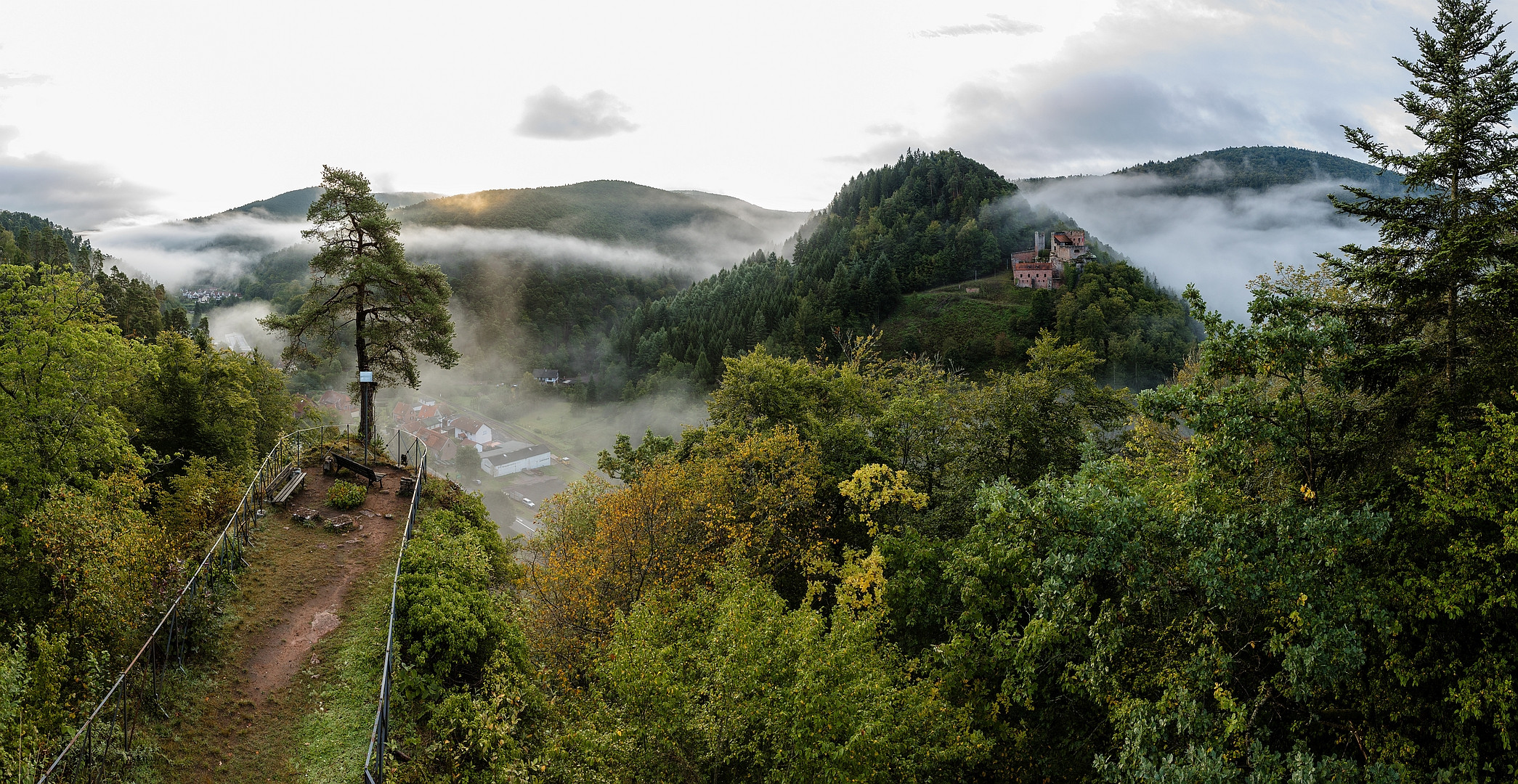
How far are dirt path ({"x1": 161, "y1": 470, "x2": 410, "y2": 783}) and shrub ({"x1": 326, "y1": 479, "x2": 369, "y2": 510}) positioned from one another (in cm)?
29

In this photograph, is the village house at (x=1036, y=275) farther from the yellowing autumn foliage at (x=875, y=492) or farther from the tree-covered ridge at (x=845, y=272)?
the yellowing autumn foliage at (x=875, y=492)

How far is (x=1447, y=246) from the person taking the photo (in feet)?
34.4

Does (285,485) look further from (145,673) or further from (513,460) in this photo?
(513,460)

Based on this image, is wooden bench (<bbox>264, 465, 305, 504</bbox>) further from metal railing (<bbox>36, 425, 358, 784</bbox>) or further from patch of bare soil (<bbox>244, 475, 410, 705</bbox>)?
metal railing (<bbox>36, 425, 358, 784</bbox>)

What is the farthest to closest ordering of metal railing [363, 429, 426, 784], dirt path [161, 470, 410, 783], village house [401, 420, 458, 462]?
village house [401, 420, 458, 462], dirt path [161, 470, 410, 783], metal railing [363, 429, 426, 784]

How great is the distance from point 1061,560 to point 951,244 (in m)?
148

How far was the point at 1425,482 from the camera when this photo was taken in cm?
1060

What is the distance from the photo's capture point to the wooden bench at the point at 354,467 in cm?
2303

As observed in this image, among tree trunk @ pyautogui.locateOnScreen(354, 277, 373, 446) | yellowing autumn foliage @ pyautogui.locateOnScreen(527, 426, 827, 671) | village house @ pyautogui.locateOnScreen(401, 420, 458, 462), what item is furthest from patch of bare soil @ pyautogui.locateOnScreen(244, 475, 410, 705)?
village house @ pyautogui.locateOnScreen(401, 420, 458, 462)

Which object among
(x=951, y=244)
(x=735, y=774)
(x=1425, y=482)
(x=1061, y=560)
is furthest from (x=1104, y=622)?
(x=951, y=244)

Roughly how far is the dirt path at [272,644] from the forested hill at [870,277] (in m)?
55.5

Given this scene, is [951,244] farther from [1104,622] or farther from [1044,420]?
[1104,622]

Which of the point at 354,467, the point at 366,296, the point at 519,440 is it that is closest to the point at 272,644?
the point at 354,467

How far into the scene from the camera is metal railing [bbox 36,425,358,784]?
9875 mm
